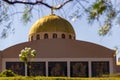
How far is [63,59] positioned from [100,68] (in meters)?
3.98

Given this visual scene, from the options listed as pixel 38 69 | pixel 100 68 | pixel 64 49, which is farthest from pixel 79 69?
pixel 38 69

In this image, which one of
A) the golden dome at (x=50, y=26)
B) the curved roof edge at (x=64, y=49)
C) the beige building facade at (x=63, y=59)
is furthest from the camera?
the golden dome at (x=50, y=26)

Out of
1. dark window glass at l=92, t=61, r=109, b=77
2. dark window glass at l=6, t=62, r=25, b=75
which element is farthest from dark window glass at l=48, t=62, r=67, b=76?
dark window glass at l=92, t=61, r=109, b=77

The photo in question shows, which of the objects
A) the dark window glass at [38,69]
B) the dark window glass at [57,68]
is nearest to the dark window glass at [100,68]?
the dark window glass at [57,68]

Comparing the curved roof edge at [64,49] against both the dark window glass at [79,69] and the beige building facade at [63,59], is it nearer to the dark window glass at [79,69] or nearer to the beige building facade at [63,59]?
the beige building facade at [63,59]

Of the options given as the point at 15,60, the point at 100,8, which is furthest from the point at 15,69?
the point at 100,8

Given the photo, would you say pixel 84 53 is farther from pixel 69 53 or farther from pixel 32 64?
pixel 32 64

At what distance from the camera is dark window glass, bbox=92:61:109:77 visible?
43781 mm

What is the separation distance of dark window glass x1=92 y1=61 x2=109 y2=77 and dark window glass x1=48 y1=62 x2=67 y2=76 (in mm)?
3021

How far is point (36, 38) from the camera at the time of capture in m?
48.1

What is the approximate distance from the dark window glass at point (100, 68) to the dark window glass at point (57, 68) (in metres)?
3.02

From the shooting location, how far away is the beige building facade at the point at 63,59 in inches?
→ 1726

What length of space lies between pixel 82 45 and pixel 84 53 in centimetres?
100

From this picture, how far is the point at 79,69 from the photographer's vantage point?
145ft
